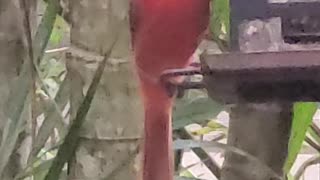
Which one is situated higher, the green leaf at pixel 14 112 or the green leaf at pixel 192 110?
the green leaf at pixel 14 112

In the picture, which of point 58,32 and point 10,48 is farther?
point 58,32

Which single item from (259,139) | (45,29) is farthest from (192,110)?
(45,29)

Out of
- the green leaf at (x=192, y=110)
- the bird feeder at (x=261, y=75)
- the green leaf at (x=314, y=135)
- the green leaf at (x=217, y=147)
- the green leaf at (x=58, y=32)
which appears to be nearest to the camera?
the bird feeder at (x=261, y=75)

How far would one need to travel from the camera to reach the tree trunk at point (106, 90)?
3.12ft

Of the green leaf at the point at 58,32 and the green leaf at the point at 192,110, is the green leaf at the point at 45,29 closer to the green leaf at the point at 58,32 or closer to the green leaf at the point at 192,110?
the green leaf at the point at 192,110

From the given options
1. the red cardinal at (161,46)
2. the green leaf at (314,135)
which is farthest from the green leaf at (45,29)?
the green leaf at (314,135)

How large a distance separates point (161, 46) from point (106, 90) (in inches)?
6.3

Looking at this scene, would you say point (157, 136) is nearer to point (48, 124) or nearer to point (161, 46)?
point (161, 46)

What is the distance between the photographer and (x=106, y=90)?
96 centimetres

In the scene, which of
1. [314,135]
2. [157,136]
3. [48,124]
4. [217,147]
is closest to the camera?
[157,136]

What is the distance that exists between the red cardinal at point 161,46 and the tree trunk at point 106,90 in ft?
0.38

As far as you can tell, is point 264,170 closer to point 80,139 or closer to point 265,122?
point 265,122

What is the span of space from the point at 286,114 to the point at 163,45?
0.26 meters

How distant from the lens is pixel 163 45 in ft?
2.68
